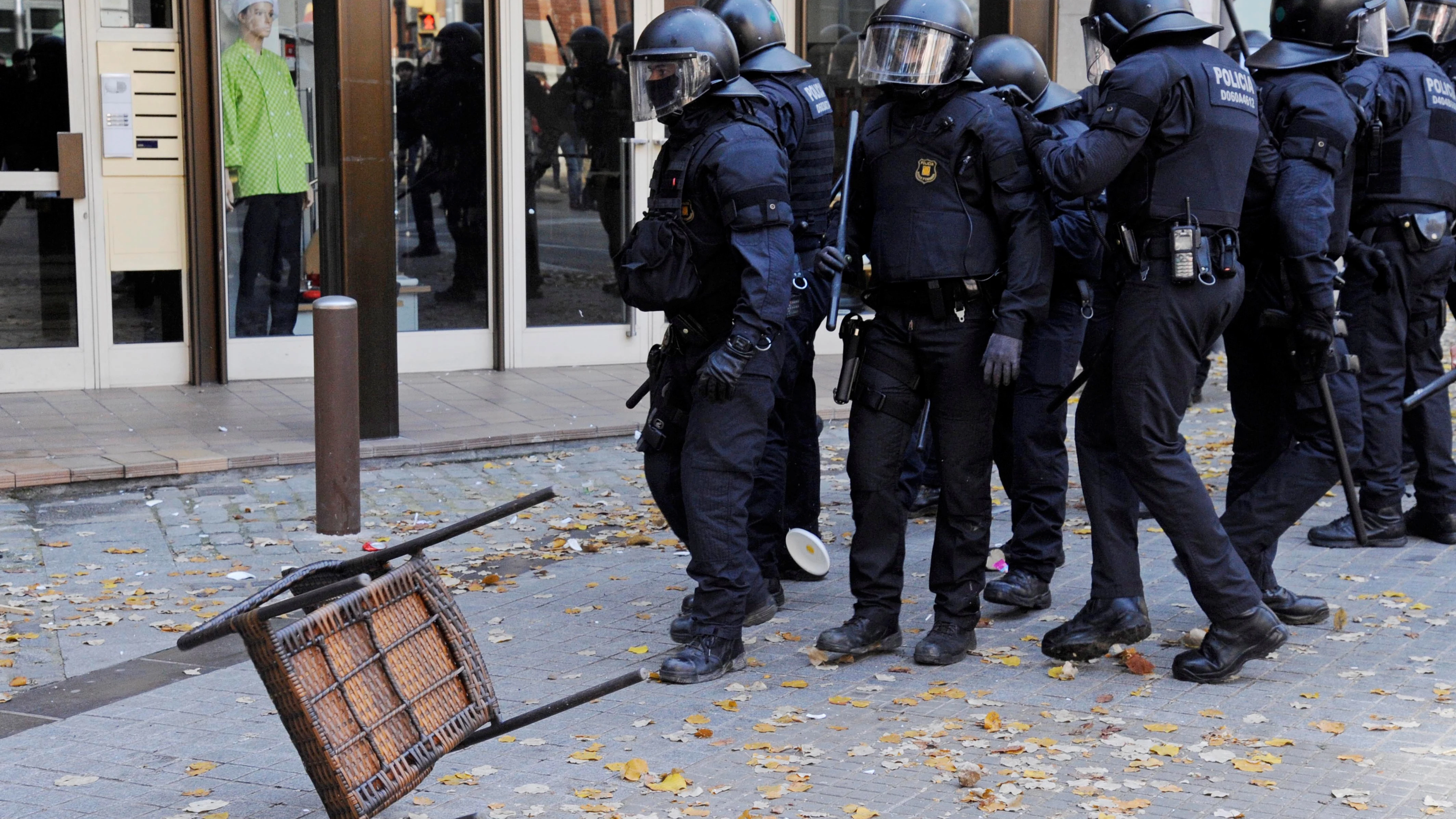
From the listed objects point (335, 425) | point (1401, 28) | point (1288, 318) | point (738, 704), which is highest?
point (1401, 28)

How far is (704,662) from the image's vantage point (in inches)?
197

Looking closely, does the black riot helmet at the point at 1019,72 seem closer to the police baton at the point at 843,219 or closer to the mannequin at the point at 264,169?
the police baton at the point at 843,219

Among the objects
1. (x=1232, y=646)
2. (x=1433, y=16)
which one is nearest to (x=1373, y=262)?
(x=1433, y=16)

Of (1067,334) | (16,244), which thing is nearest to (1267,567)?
(1067,334)

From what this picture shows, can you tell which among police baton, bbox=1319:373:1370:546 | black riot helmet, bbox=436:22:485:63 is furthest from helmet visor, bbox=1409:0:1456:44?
black riot helmet, bbox=436:22:485:63

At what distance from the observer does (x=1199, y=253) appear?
15.9 feet

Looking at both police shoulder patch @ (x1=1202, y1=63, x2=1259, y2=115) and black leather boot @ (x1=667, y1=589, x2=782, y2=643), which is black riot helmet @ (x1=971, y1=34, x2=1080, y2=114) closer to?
police shoulder patch @ (x1=1202, y1=63, x2=1259, y2=115)

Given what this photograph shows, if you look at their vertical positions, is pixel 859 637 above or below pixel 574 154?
below

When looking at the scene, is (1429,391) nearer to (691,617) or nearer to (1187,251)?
(1187,251)

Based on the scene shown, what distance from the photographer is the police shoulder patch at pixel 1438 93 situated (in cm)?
662

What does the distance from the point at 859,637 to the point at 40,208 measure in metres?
6.33

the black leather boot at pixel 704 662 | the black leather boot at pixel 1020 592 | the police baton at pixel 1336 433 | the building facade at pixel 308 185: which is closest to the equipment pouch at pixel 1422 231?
the police baton at pixel 1336 433

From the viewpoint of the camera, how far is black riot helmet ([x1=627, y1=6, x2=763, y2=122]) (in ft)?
16.4

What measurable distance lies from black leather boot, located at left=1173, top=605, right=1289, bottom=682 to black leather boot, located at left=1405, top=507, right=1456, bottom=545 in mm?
2210
